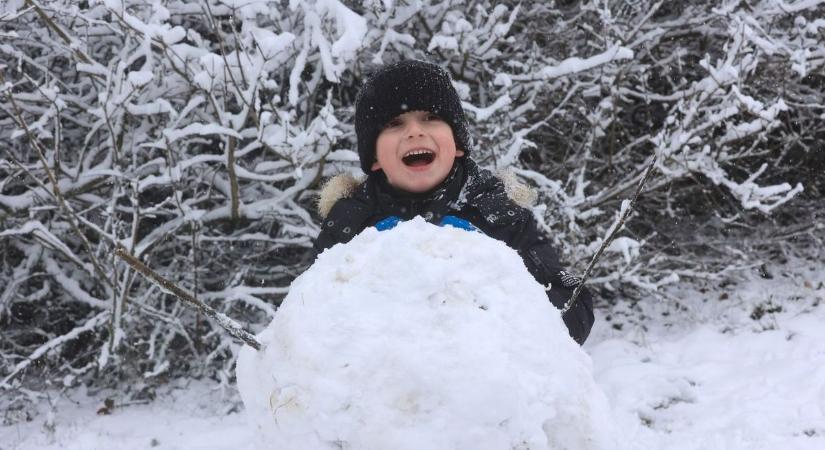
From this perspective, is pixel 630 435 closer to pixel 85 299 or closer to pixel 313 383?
pixel 313 383

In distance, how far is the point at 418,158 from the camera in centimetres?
192

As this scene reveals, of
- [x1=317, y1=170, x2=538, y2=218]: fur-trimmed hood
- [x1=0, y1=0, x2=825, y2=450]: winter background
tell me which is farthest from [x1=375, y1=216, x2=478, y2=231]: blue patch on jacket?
[x1=0, y1=0, x2=825, y2=450]: winter background

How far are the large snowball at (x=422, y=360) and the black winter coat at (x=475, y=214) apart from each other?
64 centimetres

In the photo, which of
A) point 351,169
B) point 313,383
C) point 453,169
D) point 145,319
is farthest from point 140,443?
point 313,383

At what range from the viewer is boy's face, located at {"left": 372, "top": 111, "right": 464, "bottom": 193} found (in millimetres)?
1871

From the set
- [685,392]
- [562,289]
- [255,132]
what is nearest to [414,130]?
[562,289]

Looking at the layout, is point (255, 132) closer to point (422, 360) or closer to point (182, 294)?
point (182, 294)

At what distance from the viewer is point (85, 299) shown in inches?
149

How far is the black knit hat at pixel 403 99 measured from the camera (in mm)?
1962

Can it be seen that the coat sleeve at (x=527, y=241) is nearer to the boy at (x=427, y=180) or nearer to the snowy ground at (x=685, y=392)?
the boy at (x=427, y=180)

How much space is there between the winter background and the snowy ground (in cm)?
2

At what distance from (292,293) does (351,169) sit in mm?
2488

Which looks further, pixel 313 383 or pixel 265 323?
pixel 265 323

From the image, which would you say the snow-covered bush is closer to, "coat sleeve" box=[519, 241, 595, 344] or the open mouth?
the open mouth
